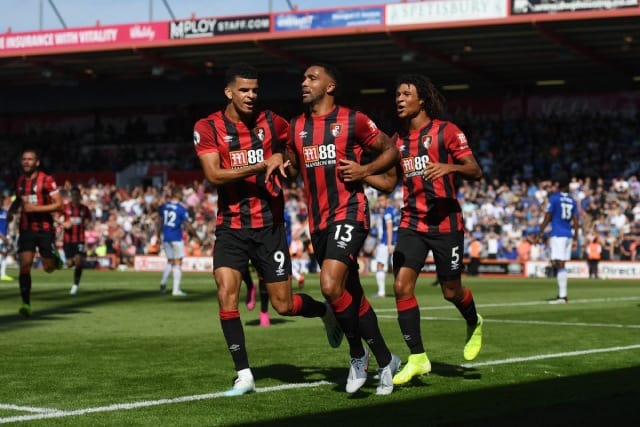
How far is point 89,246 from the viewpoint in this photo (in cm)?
4441

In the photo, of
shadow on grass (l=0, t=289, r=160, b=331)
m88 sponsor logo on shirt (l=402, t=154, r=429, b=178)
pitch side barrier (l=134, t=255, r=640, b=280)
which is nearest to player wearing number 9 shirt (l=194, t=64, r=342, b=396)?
m88 sponsor logo on shirt (l=402, t=154, r=429, b=178)

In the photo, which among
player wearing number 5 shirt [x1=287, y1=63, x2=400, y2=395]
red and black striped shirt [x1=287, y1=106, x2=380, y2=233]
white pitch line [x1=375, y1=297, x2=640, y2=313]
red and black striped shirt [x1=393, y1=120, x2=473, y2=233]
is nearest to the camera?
player wearing number 5 shirt [x1=287, y1=63, x2=400, y2=395]

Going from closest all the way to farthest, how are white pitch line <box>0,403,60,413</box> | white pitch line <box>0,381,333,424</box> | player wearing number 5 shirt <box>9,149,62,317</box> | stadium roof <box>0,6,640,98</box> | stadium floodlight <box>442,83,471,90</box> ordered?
white pitch line <box>0,381,333,424</box> < white pitch line <box>0,403,60,413</box> < player wearing number 5 shirt <box>9,149,62,317</box> < stadium roof <box>0,6,640,98</box> < stadium floodlight <box>442,83,471,90</box>

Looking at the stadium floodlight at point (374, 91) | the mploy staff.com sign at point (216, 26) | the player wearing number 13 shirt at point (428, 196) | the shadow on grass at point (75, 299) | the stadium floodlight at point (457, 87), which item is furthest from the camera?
the stadium floodlight at point (374, 91)

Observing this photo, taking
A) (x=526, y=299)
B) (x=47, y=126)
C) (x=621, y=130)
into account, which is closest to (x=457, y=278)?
(x=526, y=299)

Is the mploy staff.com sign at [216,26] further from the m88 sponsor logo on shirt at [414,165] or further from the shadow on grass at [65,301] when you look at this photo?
the m88 sponsor logo on shirt at [414,165]

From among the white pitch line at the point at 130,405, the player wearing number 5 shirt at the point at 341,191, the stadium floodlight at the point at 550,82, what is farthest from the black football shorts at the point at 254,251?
the stadium floodlight at the point at 550,82

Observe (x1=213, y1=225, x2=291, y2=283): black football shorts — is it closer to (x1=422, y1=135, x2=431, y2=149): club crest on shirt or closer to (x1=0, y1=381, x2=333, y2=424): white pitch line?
(x1=0, y1=381, x2=333, y2=424): white pitch line

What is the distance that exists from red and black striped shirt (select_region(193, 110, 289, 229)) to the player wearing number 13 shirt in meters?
1.23

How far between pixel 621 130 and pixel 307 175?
121ft

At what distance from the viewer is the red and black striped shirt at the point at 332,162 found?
8.34 metres

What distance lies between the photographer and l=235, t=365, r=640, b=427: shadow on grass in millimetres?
6910

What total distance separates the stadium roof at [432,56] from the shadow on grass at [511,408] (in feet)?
98.0

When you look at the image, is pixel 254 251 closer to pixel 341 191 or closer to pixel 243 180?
pixel 243 180
